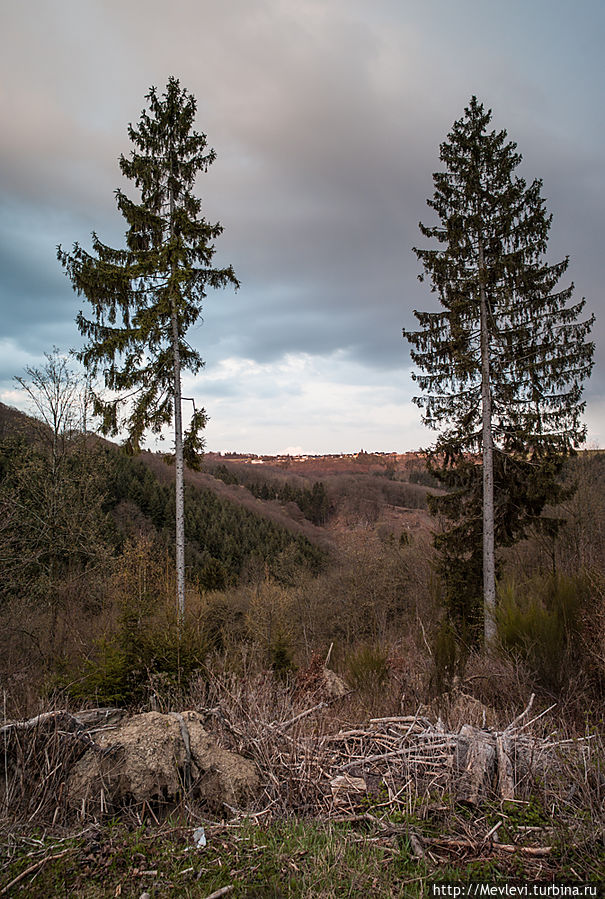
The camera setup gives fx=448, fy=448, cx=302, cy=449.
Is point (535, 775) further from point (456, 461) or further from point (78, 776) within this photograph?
point (456, 461)

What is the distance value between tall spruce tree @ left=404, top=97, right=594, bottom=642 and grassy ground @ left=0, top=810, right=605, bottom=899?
396 inches

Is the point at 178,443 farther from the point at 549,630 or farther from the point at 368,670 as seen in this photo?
the point at 549,630

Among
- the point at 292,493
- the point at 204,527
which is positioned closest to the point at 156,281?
the point at 204,527

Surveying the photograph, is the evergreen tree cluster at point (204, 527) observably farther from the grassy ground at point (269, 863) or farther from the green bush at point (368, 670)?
the grassy ground at point (269, 863)

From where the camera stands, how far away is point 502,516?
43.4 ft

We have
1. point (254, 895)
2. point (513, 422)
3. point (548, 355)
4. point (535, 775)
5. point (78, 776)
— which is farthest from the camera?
point (513, 422)

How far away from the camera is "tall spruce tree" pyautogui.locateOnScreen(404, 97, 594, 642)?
39.2 ft

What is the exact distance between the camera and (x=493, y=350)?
42.1 ft

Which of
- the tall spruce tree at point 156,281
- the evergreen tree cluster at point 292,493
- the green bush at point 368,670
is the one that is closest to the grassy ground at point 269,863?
the green bush at point 368,670

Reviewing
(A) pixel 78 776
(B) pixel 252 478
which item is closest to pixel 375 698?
(A) pixel 78 776

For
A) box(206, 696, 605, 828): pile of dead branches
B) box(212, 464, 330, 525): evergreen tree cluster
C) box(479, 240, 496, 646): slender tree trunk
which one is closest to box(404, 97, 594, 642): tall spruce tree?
box(479, 240, 496, 646): slender tree trunk

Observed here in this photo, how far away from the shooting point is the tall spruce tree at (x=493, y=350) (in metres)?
12.0

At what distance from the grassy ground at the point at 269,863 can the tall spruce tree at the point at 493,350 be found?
10.1 m

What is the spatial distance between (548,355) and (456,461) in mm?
3829
